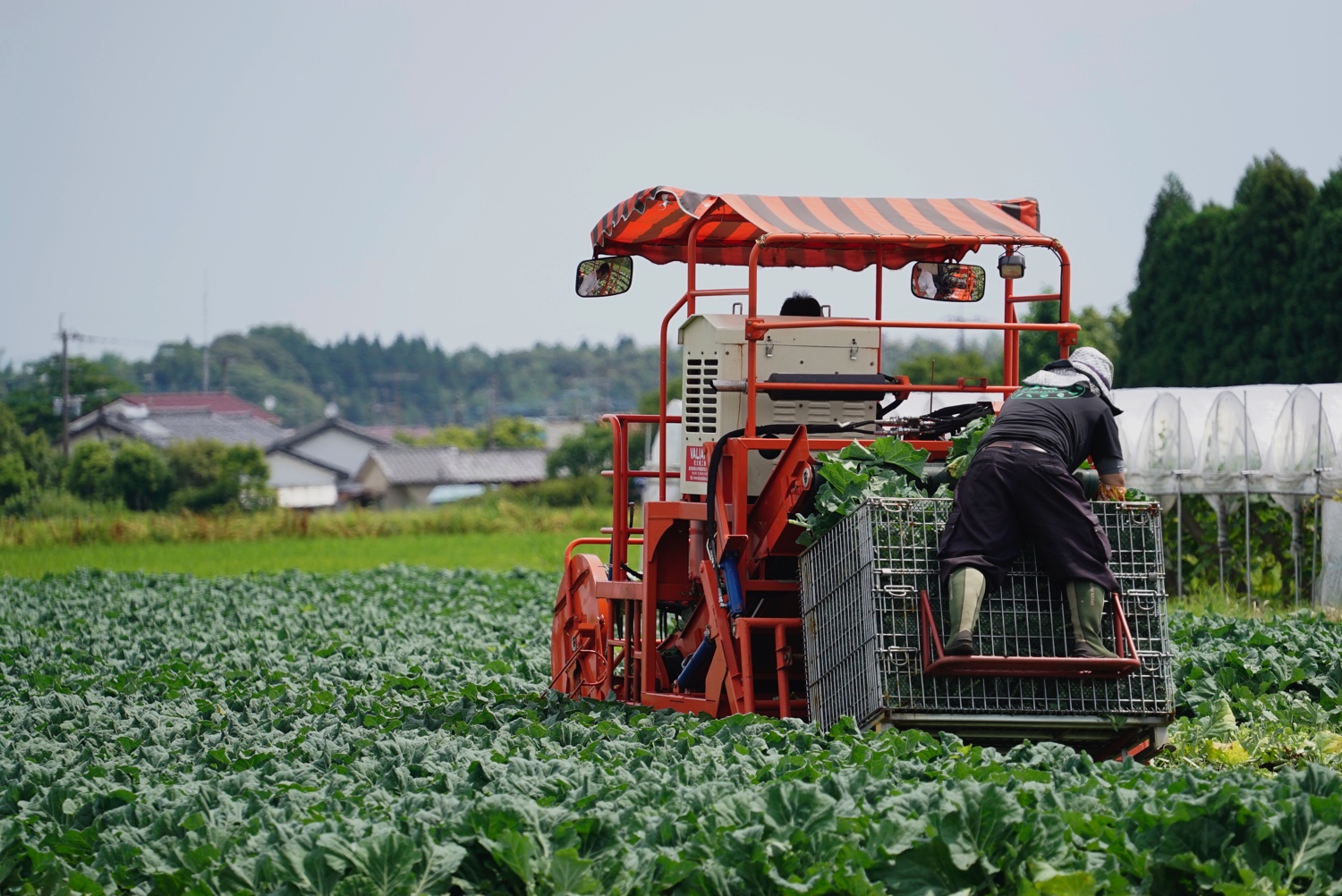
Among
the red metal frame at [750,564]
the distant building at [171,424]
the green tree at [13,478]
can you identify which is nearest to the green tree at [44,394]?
the distant building at [171,424]

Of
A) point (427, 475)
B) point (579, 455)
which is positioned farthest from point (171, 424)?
point (579, 455)

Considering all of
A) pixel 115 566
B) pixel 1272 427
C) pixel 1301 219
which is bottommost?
pixel 115 566

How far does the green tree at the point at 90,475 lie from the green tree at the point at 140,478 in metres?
0.33

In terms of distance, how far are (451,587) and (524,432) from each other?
94363mm

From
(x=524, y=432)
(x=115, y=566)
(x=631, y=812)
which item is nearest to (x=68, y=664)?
(x=631, y=812)

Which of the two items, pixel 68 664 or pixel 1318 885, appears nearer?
pixel 1318 885

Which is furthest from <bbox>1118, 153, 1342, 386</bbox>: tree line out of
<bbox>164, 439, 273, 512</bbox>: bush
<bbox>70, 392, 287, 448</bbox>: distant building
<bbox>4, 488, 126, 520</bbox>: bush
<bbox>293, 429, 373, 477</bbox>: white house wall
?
<bbox>293, 429, 373, 477</bbox>: white house wall

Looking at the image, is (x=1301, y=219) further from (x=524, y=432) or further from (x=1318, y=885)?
(x=524, y=432)

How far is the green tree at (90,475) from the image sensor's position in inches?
2420

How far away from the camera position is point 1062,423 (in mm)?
7625

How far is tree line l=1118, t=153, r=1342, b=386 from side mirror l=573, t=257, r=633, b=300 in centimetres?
3059

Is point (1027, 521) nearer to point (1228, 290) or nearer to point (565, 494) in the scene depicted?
point (1228, 290)

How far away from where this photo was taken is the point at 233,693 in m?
11.4

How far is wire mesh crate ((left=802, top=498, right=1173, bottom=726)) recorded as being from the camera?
24.1 feet
